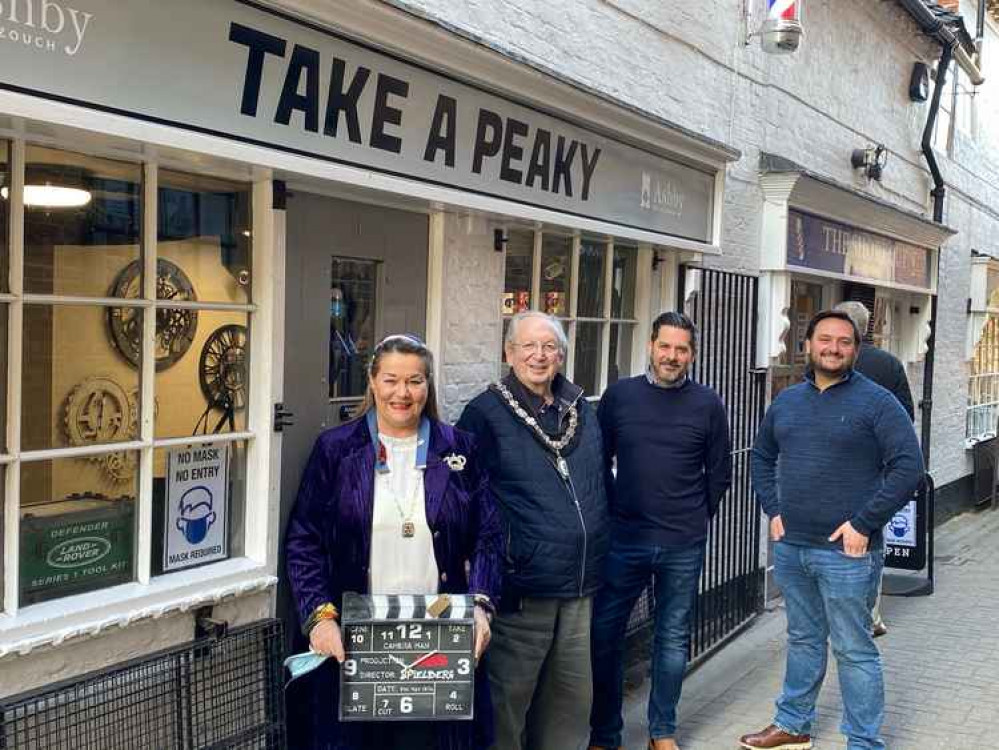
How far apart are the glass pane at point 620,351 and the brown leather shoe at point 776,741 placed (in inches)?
81.1

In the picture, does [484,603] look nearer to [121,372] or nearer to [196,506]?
[196,506]

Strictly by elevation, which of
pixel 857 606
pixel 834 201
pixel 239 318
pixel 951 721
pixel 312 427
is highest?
pixel 834 201

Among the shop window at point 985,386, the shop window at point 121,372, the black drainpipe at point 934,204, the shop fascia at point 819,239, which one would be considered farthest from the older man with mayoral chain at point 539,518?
the shop window at point 985,386

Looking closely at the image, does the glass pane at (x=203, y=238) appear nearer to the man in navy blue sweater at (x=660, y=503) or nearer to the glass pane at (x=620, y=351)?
the man in navy blue sweater at (x=660, y=503)

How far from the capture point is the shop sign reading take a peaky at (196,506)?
342 centimetres

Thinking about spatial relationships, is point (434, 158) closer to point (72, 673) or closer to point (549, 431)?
point (549, 431)

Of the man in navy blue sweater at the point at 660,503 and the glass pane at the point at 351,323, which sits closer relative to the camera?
the glass pane at the point at 351,323

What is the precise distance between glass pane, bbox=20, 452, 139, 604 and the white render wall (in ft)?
5.49

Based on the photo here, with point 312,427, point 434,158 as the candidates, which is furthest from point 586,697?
point 434,158

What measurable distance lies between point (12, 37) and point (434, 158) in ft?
5.59

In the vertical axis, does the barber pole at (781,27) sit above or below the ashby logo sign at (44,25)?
above

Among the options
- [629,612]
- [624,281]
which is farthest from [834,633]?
[624,281]

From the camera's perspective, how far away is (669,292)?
6.04 metres

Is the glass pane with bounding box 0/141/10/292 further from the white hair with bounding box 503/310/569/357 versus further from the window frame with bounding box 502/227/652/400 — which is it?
the window frame with bounding box 502/227/652/400
